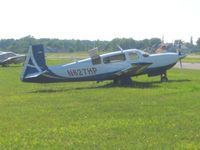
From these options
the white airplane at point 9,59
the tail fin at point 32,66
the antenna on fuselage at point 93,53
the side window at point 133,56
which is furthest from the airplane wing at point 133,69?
the white airplane at point 9,59

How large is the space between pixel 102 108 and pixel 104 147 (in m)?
5.83

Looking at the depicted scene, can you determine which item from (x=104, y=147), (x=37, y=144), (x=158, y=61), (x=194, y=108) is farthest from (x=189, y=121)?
(x=158, y=61)

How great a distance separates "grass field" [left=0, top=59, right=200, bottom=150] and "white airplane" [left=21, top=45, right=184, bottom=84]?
147 inches

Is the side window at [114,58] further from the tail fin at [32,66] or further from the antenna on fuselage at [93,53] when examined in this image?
the tail fin at [32,66]

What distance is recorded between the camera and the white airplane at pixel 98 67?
23141mm

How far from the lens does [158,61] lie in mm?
25781

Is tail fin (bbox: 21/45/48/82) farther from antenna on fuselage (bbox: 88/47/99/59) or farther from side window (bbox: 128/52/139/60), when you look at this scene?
side window (bbox: 128/52/139/60)

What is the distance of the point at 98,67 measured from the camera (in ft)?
79.2

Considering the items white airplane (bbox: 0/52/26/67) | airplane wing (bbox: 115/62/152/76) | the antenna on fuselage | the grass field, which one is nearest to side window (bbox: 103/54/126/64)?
the antenna on fuselage

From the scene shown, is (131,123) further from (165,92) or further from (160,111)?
(165,92)

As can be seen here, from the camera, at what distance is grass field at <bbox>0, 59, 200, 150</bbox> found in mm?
9438

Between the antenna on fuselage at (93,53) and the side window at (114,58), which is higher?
the antenna on fuselage at (93,53)

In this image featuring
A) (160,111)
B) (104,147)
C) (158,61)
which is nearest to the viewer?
(104,147)

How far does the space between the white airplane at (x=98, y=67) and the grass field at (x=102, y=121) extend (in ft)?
12.3
